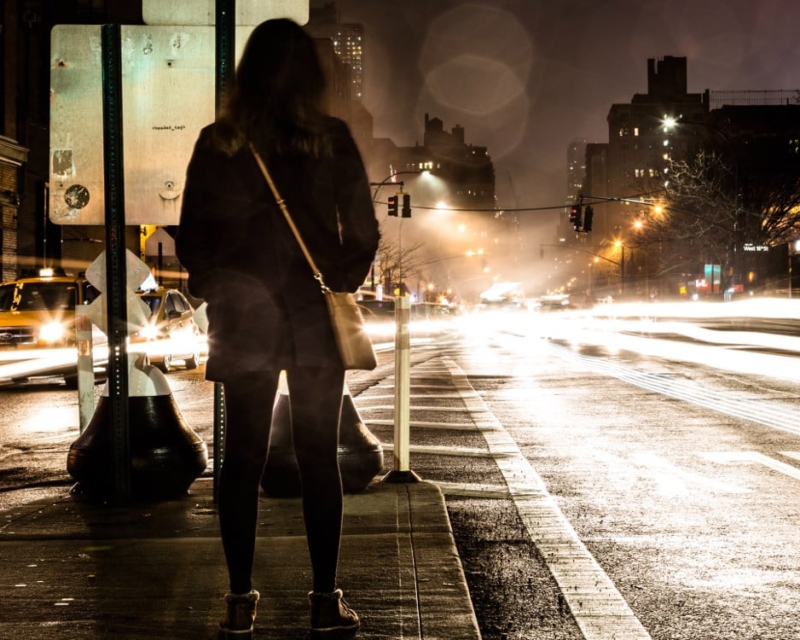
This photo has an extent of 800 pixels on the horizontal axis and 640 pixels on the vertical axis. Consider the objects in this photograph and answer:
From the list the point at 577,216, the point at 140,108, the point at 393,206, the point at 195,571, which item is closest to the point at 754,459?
the point at 195,571

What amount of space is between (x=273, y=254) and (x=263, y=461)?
2.32ft

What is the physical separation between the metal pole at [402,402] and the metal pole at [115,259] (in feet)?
5.61

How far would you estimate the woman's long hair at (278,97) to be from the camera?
3219mm

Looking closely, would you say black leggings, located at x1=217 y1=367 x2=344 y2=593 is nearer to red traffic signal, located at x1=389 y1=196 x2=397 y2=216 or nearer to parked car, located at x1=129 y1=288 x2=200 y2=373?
parked car, located at x1=129 y1=288 x2=200 y2=373

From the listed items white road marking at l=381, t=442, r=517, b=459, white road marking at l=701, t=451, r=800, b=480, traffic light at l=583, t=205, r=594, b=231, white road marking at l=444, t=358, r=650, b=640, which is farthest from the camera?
traffic light at l=583, t=205, r=594, b=231

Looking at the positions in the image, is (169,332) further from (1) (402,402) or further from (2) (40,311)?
(1) (402,402)

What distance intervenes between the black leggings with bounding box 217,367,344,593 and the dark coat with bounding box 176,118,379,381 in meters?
0.11

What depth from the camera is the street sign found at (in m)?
5.36

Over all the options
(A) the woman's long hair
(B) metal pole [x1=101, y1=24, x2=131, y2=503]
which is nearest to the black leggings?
(A) the woman's long hair

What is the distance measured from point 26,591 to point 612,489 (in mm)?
3891

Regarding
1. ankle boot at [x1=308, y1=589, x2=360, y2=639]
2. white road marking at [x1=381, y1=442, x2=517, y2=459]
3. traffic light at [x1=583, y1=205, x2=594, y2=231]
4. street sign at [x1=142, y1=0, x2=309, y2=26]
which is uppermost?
traffic light at [x1=583, y1=205, x2=594, y2=231]

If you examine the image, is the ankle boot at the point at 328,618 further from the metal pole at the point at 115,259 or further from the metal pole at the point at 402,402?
the metal pole at the point at 402,402

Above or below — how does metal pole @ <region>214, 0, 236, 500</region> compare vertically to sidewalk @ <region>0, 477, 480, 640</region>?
above

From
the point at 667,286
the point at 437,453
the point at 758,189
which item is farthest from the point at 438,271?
the point at 437,453
